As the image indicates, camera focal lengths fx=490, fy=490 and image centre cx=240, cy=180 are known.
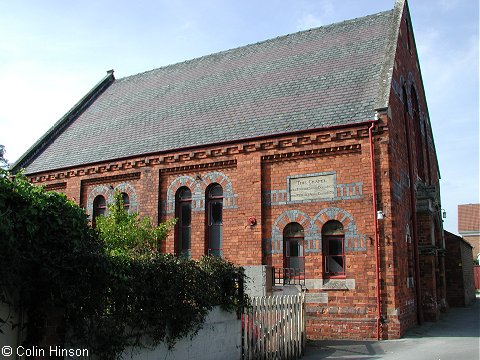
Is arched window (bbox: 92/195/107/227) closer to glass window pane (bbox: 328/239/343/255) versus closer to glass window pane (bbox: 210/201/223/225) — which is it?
glass window pane (bbox: 210/201/223/225)

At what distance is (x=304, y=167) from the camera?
53.6ft

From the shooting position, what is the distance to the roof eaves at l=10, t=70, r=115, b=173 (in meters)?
24.8

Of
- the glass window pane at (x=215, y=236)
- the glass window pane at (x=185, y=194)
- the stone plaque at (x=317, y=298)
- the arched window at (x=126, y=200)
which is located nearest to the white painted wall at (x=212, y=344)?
the stone plaque at (x=317, y=298)

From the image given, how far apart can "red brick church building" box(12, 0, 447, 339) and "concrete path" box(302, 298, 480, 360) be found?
26.5 inches

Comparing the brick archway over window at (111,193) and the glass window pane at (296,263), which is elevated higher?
the brick archway over window at (111,193)

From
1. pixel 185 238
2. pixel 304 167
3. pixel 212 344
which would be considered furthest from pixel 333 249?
pixel 212 344

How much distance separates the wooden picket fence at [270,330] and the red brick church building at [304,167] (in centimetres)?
345

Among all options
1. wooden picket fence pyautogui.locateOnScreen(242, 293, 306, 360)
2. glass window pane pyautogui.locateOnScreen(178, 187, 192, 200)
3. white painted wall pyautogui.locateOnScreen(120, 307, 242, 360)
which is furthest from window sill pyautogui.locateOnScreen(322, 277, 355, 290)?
glass window pane pyautogui.locateOnScreen(178, 187, 192, 200)

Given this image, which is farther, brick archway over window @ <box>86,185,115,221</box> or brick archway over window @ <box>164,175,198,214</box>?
brick archway over window @ <box>86,185,115,221</box>

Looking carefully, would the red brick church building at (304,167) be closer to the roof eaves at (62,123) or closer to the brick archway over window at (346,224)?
the brick archway over window at (346,224)

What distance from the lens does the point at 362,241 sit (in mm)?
14953

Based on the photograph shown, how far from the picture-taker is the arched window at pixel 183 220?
18.7 metres

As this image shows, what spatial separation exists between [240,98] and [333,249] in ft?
25.1

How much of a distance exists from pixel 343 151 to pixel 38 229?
427 inches
